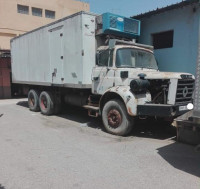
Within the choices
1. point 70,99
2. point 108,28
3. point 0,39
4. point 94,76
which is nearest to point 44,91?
point 70,99

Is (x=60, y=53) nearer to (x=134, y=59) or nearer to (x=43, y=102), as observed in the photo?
(x=43, y=102)

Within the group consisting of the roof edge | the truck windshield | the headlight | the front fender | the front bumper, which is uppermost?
the roof edge

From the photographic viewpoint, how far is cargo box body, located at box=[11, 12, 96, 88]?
22.8 ft

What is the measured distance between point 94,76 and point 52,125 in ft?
7.81

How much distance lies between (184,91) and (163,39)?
448 cm

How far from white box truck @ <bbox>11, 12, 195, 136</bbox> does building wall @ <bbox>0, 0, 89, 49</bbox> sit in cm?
1188

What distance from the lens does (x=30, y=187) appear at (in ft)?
11.2

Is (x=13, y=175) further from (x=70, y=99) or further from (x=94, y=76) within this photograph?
(x=70, y=99)

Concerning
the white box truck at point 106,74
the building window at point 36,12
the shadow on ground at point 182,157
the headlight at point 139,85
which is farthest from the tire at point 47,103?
the building window at point 36,12

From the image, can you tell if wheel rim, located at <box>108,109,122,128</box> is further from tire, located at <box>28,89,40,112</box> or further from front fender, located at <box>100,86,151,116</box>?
tire, located at <box>28,89,40,112</box>

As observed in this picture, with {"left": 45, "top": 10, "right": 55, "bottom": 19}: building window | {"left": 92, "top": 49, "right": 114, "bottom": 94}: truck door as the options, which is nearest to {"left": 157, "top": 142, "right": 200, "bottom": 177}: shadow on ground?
{"left": 92, "top": 49, "right": 114, "bottom": 94}: truck door

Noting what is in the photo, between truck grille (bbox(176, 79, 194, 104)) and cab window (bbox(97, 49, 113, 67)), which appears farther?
cab window (bbox(97, 49, 113, 67))

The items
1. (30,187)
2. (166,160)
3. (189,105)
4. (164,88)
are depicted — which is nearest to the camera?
(30,187)

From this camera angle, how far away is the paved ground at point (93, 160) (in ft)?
11.7
